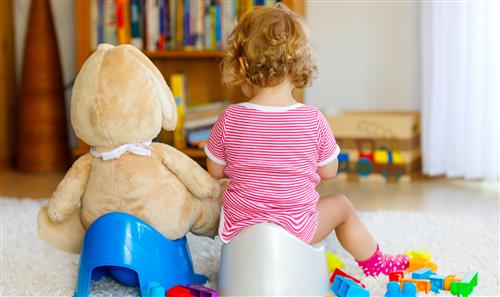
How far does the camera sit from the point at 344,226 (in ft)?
5.35

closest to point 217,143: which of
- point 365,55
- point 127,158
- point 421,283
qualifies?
point 127,158

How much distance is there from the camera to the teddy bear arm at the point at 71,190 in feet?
5.04

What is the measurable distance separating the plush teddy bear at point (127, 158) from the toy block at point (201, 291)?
113 millimetres

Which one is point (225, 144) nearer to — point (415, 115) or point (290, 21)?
point (290, 21)

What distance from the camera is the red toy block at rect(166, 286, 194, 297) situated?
1463 mm

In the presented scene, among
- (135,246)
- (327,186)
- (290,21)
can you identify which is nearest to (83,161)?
(135,246)

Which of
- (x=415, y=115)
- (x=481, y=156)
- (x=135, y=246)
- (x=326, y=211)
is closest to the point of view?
(x=135, y=246)

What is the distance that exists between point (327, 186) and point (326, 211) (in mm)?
1166

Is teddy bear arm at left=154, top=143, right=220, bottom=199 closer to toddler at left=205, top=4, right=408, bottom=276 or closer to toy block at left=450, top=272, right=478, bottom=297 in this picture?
toddler at left=205, top=4, right=408, bottom=276

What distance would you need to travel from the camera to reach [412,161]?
2855mm

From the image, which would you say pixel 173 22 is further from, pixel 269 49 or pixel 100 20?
pixel 269 49

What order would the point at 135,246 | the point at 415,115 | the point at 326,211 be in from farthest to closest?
the point at 415,115, the point at 326,211, the point at 135,246

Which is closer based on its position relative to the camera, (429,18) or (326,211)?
(326,211)

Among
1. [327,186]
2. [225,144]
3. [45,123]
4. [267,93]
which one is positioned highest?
[267,93]
